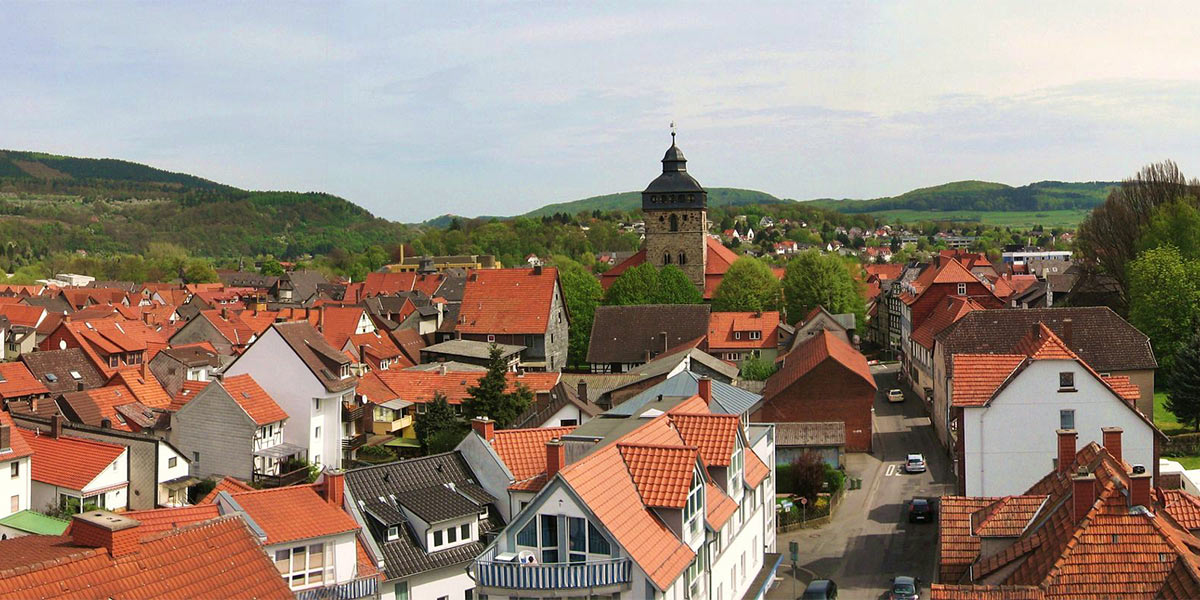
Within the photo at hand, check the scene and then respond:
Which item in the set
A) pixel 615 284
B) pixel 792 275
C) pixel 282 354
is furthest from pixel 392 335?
pixel 792 275

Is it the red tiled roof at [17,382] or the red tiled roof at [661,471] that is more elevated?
the red tiled roof at [661,471]

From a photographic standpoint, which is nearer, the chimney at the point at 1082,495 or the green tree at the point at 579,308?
the chimney at the point at 1082,495

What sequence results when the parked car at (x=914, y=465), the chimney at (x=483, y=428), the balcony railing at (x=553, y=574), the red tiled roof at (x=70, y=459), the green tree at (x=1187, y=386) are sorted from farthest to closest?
the green tree at (x=1187, y=386) → the parked car at (x=914, y=465) → the red tiled roof at (x=70, y=459) → the chimney at (x=483, y=428) → the balcony railing at (x=553, y=574)

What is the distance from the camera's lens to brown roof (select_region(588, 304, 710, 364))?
70.2m

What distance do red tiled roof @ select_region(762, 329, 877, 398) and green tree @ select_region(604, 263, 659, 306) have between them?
78.7 ft

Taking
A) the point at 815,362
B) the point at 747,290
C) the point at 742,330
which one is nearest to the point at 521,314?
the point at 742,330

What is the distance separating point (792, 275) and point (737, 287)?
4.43 m

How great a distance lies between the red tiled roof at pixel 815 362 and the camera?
49.2m

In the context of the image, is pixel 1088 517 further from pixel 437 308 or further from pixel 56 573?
pixel 437 308

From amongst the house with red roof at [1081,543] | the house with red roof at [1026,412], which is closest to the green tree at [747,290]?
the house with red roof at [1026,412]

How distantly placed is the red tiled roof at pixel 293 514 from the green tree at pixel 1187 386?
37202 mm

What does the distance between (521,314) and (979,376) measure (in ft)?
134

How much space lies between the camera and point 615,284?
3211 inches

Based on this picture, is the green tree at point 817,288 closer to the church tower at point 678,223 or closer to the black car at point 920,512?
the church tower at point 678,223
